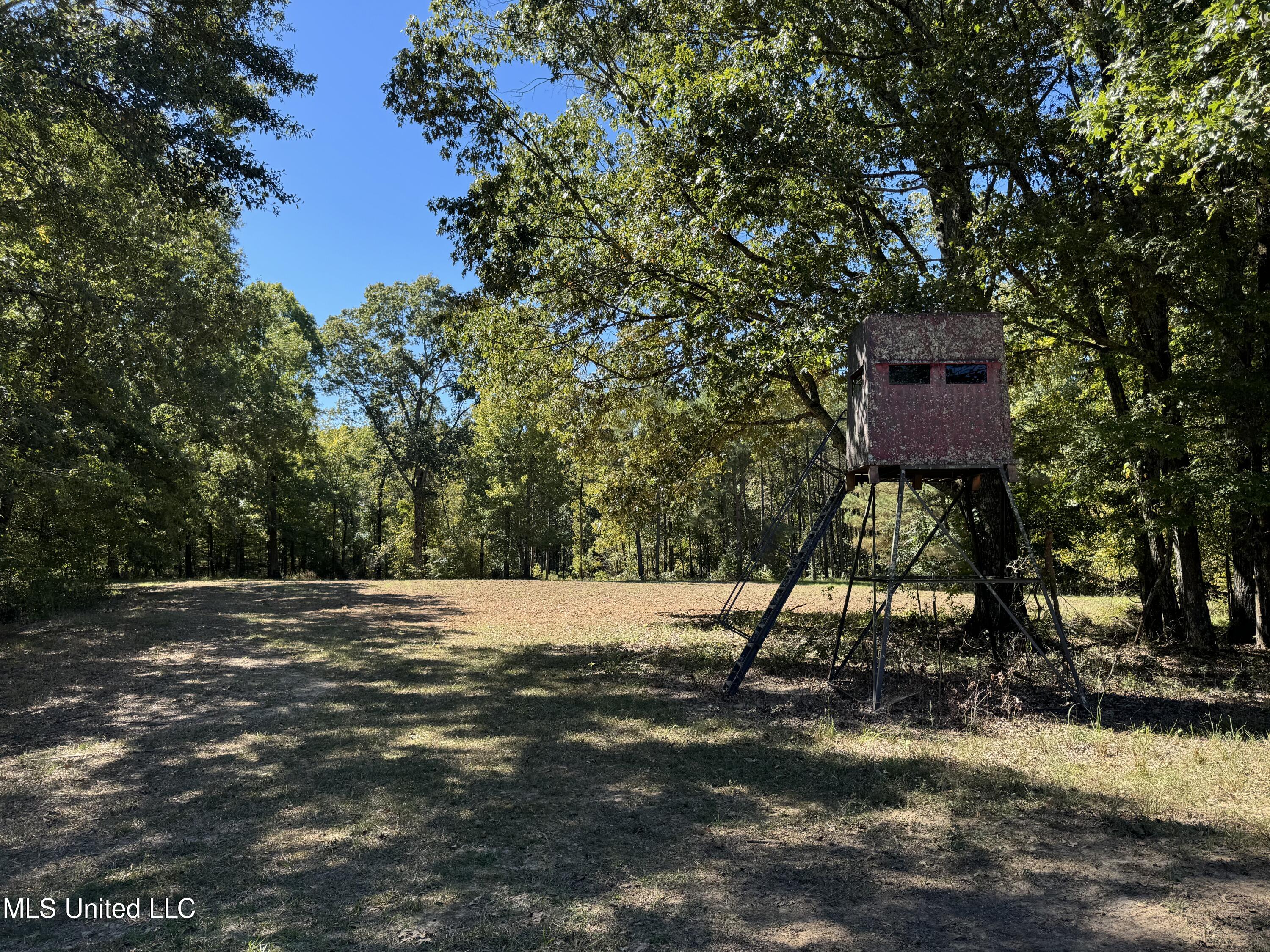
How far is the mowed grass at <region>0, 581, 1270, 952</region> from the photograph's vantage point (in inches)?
141

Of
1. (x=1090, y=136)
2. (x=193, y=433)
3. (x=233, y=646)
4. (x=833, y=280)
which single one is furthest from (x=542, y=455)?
(x=1090, y=136)

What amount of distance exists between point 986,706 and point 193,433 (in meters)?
20.3

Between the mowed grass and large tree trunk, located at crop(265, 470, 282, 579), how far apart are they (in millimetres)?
25470

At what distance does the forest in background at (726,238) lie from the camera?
8.58 m

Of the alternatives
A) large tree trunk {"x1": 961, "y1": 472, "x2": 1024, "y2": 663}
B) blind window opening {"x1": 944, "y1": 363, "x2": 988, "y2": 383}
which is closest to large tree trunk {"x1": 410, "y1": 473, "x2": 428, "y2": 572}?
large tree trunk {"x1": 961, "y1": 472, "x2": 1024, "y2": 663}

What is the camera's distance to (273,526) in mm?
36594

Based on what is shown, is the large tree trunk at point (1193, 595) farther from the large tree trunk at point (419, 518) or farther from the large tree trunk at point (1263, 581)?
the large tree trunk at point (419, 518)

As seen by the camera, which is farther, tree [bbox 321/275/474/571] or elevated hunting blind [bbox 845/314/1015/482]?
tree [bbox 321/275/474/571]

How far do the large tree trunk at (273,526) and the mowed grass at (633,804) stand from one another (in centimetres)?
2547

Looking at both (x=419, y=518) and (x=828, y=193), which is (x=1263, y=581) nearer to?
(x=828, y=193)

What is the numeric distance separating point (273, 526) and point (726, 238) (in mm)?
33785

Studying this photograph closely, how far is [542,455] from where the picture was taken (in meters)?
42.6

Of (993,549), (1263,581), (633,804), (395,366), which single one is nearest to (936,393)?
(993,549)

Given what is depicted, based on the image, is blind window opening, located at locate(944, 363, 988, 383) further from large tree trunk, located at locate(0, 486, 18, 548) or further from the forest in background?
large tree trunk, located at locate(0, 486, 18, 548)
